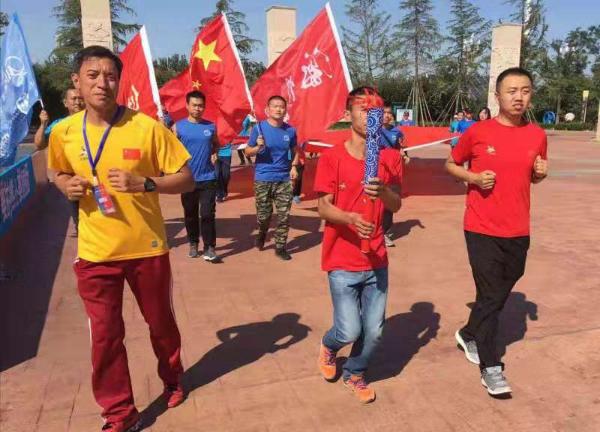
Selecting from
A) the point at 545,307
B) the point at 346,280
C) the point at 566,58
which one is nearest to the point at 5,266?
the point at 346,280

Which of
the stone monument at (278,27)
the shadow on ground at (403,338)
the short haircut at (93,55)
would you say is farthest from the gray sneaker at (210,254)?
the stone monument at (278,27)

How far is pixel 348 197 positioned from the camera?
296 cm

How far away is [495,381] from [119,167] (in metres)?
2.45

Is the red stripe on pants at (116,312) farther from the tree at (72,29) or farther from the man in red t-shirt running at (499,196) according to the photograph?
the tree at (72,29)

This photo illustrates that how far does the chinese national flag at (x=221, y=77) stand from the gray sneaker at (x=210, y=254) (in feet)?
6.22

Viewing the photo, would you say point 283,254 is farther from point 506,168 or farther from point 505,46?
point 505,46

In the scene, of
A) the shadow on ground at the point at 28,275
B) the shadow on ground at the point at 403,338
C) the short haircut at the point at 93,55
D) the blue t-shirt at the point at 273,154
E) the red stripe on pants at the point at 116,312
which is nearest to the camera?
the short haircut at the point at 93,55

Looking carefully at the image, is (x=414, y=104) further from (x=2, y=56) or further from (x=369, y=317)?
(x=369, y=317)

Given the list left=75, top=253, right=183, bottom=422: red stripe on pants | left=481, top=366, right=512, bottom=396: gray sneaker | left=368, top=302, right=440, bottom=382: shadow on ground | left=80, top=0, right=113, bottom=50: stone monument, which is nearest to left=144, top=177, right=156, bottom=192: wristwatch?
left=75, top=253, right=183, bottom=422: red stripe on pants

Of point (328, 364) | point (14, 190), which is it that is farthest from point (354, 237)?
point (14, 190)

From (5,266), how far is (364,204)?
178 inches

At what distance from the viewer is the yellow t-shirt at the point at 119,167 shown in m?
2.64

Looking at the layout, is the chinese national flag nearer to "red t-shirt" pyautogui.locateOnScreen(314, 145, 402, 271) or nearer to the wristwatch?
"red t-shirt" pyautogui.locateOnScreen(314, 145, 402, 271)

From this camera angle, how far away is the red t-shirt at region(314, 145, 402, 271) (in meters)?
2.93
